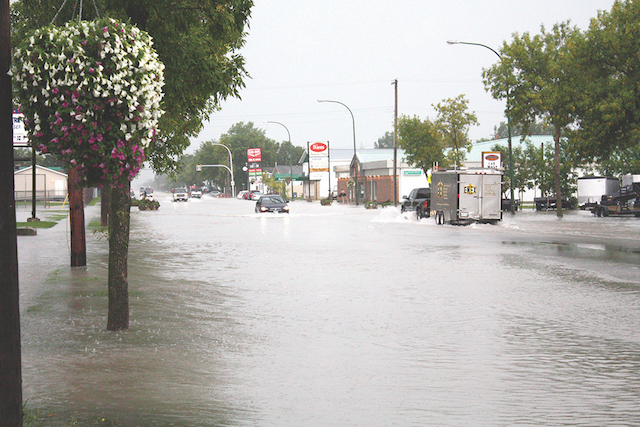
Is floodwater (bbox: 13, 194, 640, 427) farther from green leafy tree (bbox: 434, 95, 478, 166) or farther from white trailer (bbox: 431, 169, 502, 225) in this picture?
green leafy tree (bbox: 434, 95, 478, 166)

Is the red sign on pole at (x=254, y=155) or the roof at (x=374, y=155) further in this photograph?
the red sign on pole at (x=254, y=155)

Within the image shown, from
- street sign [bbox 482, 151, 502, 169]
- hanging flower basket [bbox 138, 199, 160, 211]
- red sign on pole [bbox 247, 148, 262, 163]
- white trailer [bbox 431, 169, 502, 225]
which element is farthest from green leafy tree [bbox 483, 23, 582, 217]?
red sign on pole [bbox 247, 148, 262, 163]

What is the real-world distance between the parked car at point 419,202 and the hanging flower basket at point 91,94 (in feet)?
121

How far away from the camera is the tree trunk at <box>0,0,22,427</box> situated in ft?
16.0

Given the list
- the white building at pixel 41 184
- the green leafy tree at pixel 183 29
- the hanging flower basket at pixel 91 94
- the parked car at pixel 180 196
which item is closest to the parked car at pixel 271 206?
the white building at pixel 41 184

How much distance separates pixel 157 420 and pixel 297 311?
17.9 feet

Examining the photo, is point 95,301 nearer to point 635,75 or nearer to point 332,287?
point 332,287

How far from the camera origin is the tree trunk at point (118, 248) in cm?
884

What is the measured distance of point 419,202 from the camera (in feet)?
146

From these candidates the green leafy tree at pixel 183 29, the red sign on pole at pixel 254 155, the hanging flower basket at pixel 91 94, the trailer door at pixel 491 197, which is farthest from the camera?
the red sign on pole at pixel 254 155

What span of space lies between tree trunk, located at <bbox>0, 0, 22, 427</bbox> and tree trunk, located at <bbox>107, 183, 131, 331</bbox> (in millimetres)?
3725

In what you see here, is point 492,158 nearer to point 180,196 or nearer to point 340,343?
point 340,343

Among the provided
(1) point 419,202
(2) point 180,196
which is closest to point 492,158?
(1) point 419,202

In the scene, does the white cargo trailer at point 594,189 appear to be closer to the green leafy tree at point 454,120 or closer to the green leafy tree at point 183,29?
the green leafy tree at point 454,120
